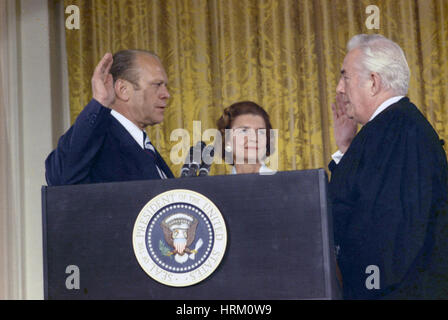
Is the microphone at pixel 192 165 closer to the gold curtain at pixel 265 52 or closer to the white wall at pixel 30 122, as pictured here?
the white wall at pixel 30 122

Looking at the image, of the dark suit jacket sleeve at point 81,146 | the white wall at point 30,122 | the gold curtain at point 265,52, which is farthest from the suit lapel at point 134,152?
the gold curtain at point 265,52

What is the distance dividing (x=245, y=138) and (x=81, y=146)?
1.48 meters

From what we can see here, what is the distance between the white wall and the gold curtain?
0.96 ft

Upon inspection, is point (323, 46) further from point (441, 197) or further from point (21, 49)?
point (441, 197)

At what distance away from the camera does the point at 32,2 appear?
12.9ft

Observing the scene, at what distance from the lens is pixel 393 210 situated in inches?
66.5

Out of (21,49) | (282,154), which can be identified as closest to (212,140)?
(282,154)

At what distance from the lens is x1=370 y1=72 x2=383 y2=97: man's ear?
2.17 meters

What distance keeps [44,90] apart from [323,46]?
6.29 ft

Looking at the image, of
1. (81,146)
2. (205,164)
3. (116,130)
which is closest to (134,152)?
(116,130)

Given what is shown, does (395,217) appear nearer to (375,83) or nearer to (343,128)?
(375,83)

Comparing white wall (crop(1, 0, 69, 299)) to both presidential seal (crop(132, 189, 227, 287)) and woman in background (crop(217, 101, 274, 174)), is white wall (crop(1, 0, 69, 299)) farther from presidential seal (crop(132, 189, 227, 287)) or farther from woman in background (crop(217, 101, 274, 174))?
presidential seal (crop(132, 189, 227, 287))

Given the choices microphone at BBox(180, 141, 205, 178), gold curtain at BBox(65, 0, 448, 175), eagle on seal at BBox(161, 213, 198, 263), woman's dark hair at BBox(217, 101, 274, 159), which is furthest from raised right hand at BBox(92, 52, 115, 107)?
gold curtain at BBox(65, 0, 448, 175)
